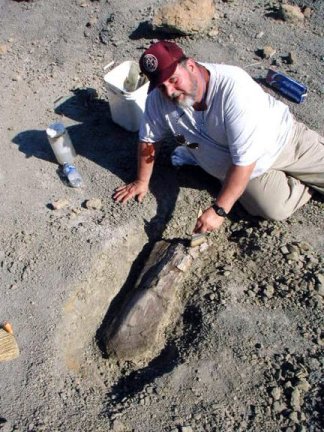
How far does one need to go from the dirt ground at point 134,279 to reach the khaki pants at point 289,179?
5.6 inches

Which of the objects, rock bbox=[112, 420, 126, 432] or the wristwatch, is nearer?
rock bbox=[112, 420, 126, 432]

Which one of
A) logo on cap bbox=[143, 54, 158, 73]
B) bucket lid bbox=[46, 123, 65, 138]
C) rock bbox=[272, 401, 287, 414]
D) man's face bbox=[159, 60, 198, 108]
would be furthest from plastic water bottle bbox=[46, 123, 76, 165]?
rock bbox=[272, 401, 287, 414]

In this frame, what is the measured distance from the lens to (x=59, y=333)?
325 cm

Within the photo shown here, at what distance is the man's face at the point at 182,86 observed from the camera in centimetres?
290

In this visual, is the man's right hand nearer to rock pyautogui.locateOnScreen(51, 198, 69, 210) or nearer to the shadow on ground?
rock pyautogui.locateOnScreen(51, 198, 69, 210)

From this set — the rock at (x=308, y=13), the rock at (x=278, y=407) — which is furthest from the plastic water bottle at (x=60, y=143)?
the rock at (x=308, y=13)

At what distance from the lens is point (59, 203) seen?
3863 mm

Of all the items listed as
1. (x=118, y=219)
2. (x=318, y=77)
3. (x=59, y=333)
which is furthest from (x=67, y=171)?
(x=318, y=77)

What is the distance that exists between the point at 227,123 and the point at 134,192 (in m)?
1.10

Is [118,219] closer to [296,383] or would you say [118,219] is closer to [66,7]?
[296,383]

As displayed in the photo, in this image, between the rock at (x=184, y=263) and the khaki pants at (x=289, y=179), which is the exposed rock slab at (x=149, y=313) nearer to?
the rock at (x=184, y=263)

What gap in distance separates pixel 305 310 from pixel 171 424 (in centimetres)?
112

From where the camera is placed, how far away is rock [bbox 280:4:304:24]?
17.2 feet

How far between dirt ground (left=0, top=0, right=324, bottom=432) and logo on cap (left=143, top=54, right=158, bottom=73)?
1.30 m
